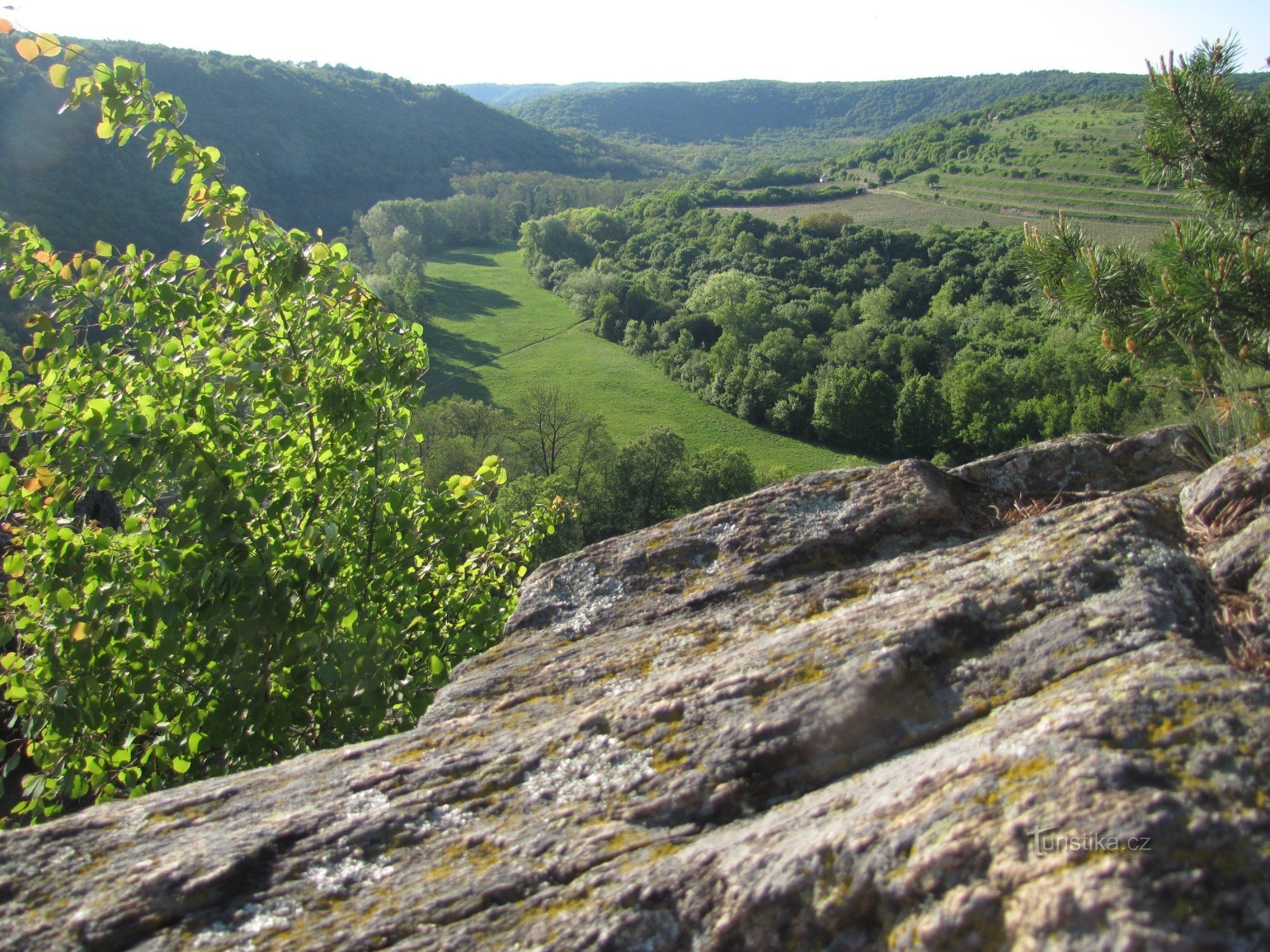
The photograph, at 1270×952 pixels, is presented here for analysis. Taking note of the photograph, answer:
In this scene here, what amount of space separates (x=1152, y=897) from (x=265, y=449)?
18.1ft

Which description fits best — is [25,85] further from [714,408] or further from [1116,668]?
[1116,668]

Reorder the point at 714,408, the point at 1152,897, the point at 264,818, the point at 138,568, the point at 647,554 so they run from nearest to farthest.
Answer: the point at 1152,897, the point at 264,818, the point at 138,568, the point at 647,554, the point at 714,408

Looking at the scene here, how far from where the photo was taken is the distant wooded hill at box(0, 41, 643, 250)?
74.2 metres

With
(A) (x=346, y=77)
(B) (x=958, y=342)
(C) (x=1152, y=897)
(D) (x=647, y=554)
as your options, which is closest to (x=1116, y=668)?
(C) (x=1152, y=897)

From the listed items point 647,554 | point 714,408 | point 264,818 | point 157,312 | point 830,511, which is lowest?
point 714,408

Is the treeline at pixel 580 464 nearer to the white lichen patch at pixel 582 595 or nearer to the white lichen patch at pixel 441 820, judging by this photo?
the white lichen patch at pixel 582 595

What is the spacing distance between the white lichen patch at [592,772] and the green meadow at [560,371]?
52.7 meters

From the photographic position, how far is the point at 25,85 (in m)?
79.6

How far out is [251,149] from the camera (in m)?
118

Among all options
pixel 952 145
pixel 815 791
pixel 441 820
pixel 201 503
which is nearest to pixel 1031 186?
pixel 952 145

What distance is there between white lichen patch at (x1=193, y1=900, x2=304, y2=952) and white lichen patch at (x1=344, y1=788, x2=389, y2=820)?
44 centimetres

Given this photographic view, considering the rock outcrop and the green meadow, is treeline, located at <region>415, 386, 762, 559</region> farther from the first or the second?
the rock outcrop

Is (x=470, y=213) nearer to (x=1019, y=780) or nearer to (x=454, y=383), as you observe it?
(x=454, y=383)

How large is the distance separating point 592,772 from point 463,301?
331ft
